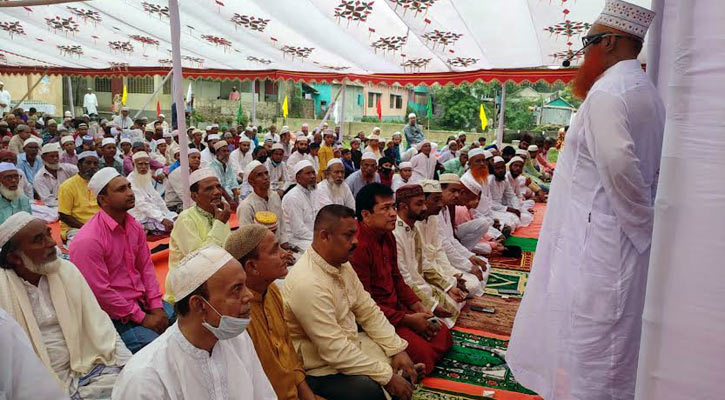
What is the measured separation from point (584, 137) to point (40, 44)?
13376 mm

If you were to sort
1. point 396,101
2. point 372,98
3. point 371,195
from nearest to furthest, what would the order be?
point 371,195 < point 372,98 < point 396,101

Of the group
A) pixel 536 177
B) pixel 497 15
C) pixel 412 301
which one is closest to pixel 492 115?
pixel 536 177

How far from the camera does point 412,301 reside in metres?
3.79

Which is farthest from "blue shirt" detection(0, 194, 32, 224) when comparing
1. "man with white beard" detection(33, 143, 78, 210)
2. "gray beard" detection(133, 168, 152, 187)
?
"man with white beard" detection(33, 143, 78, 210)

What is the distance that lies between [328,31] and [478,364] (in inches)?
220

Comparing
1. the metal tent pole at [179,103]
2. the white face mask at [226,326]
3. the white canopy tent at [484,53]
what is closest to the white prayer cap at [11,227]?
the white face mask at [226,326]

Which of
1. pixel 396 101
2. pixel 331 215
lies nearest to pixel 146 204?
pixel 331 215

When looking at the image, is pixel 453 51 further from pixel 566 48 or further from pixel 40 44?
pixel 40 44

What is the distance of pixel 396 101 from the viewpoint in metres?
31.6

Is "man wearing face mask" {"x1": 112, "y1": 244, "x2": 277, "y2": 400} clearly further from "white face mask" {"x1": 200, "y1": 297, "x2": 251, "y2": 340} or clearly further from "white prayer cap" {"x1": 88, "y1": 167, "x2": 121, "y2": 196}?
"white prayer cap" {"x1": 88, "y1": 167, "x2": 121, "y2": 196}

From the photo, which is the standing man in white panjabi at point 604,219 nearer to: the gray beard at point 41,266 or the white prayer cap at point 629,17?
the white prayer cap at point 629,17

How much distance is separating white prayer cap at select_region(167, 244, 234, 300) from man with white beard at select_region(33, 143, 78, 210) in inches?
242

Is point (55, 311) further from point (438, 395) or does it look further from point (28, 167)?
point (28, 167)

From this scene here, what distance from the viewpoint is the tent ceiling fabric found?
6348 millimetres
